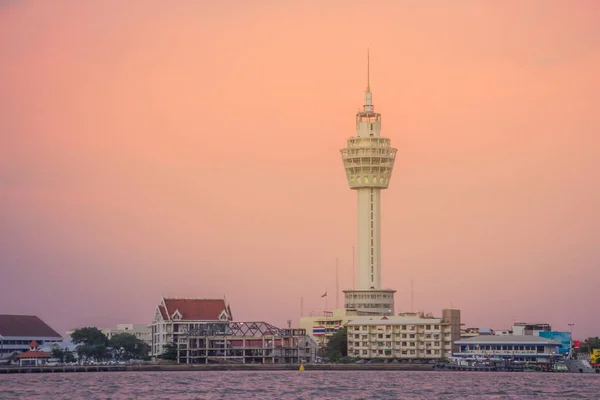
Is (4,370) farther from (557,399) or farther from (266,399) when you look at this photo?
(557,399)

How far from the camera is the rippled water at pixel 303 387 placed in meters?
126

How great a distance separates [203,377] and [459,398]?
197ft

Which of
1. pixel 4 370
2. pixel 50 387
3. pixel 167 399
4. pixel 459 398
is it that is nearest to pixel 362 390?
pixel 459 398

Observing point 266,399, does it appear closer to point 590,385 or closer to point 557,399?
point 557,399

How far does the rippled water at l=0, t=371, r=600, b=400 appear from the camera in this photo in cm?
12569

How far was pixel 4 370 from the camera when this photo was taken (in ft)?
633

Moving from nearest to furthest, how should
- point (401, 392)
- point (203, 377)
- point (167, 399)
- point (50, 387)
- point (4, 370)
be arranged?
point (167, 399), point (401, 392), point (50, 387), point (203, 377), point (4, 370)

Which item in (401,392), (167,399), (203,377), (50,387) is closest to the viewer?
(167,399)

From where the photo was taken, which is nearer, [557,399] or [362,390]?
[557,399]

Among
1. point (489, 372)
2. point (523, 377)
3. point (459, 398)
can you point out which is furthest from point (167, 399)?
point (489, 372)

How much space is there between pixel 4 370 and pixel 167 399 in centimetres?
8232

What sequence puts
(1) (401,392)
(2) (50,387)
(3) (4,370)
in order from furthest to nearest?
1. (3) (4,370)
2. (2) (50,387)
3. (1) (401,392)

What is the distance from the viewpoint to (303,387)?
14075cm

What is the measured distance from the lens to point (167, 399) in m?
119
